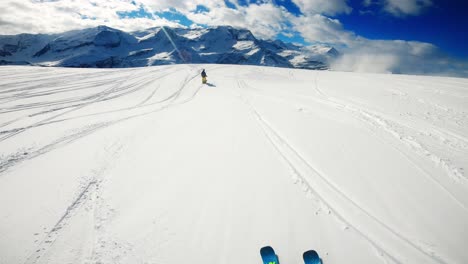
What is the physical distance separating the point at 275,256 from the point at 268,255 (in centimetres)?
15

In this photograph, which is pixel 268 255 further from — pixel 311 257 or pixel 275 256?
pixel 311 257

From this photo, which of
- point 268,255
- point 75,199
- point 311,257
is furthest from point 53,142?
point 311,257

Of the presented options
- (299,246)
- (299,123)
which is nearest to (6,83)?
(299,123)

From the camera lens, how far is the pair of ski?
459 centimetres

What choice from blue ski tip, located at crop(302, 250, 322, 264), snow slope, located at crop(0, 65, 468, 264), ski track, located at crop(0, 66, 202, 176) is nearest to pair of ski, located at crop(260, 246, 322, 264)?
blue ski tip, located at crop(302, 250, 322, 264)

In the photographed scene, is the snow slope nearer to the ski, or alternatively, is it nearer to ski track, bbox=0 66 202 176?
ski track, bbox=0 66 202 176

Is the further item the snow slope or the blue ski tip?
the snow slope

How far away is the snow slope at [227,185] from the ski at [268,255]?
0.23m

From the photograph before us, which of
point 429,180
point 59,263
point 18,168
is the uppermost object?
point 429,180

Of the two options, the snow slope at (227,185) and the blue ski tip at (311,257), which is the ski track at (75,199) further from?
the blue ski tip at (311,257)

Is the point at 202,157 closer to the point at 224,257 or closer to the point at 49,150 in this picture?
the point at 224,257

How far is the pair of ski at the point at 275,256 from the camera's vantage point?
459cm

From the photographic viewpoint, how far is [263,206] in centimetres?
596

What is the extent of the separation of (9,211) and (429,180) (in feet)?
36.8
